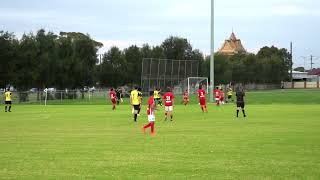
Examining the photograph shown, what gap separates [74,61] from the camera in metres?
78.8

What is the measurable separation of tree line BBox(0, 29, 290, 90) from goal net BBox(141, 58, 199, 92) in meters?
12.4

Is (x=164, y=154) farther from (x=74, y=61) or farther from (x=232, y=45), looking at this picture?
(x=232, y=45)

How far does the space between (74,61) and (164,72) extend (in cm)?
1374

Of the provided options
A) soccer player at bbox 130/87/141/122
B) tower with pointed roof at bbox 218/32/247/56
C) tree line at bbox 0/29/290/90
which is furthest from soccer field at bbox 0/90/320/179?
tower with pointed roof at bbox 218/32/247/56

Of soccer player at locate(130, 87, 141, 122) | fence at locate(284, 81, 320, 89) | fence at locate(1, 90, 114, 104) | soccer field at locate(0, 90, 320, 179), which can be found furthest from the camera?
fence at locate(284, 81, 320, 89)

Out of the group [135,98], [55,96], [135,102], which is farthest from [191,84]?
[135,102]

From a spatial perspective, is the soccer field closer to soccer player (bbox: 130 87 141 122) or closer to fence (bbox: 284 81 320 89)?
soccer player (bbox: 130 87 141 122)

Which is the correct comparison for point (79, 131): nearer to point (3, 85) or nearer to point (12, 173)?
point (12, 173)

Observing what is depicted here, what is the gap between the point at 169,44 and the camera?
103312 mm

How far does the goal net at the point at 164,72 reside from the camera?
235 ft

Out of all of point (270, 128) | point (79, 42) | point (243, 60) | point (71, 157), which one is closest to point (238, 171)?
point (71, 157)

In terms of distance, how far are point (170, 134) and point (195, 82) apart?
184 feet

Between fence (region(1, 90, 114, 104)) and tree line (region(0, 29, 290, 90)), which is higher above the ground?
tree line (region(0, 29, 290, 90))

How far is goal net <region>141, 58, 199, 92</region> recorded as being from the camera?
71562 millimetres
